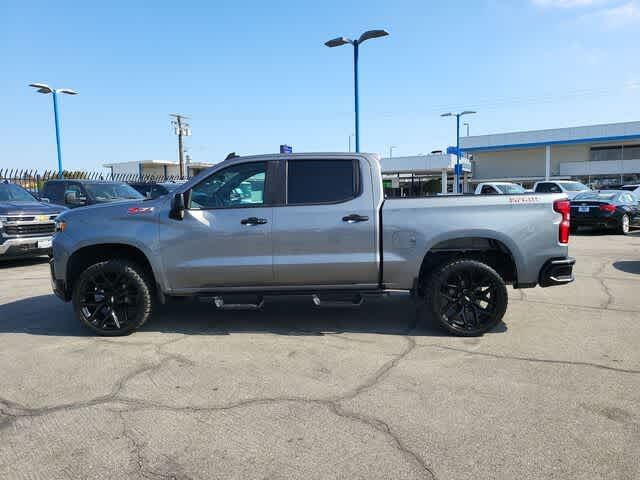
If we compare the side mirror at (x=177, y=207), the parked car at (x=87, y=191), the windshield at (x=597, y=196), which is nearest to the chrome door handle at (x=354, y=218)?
the side mirror at (x=177, y=207)

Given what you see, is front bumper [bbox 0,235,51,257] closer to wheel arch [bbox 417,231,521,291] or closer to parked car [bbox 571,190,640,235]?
A: wheel arch [bbox 417,231,521,291]

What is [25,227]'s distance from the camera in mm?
10094

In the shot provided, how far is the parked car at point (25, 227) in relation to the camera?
981 cm

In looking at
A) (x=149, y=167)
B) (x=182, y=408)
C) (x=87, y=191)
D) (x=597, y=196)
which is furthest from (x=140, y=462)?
(x=149, y=167)

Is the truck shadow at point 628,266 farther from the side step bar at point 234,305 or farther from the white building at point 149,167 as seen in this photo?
the white building at point 149,167

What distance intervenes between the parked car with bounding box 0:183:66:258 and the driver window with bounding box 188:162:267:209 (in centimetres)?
653

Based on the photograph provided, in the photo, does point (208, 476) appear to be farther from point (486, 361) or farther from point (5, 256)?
point (5, 256)

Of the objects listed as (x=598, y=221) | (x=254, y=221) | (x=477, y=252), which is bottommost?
(x=598, y=221)

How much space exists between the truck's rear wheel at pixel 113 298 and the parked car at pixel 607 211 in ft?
47.2

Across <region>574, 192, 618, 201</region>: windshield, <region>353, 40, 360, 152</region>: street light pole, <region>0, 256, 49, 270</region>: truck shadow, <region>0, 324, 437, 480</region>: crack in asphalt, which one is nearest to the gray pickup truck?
<region>0, 324, 437, 480</region>: crack in asphalt

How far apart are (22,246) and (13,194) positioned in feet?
6.94

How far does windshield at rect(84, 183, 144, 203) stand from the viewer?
1272 centimetres

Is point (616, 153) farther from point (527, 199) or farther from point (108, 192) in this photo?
point (527, 199)

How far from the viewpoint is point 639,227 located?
18422 mm
